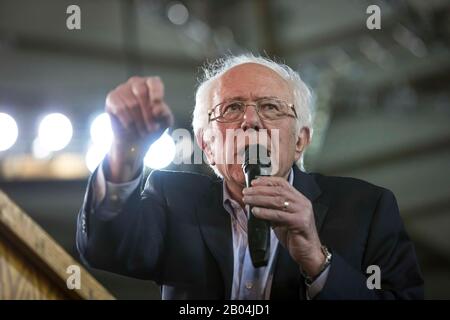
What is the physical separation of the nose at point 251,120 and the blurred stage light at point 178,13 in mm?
3366

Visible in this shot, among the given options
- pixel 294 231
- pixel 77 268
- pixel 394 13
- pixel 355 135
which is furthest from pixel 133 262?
pixel 355 135

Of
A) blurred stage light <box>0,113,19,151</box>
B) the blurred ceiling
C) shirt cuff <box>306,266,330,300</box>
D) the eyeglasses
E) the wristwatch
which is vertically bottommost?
shirt cuff <box>306,266,330,300</box>

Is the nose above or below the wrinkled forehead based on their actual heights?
below

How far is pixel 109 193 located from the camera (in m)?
1.12

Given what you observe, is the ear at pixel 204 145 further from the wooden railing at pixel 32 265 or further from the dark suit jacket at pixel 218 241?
the wooden railing at pixel 32 265

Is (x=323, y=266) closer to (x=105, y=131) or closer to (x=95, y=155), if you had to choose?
(x=105, y=131)

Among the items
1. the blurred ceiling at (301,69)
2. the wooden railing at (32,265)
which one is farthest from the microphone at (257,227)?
the blurred ceiling at (301,69)

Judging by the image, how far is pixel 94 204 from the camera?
1140 mm

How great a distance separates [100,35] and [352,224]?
15.1 feet

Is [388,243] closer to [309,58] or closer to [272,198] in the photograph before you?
[272,198]

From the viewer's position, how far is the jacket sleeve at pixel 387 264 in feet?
3.93

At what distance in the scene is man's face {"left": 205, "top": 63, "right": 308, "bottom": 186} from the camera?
1.29m

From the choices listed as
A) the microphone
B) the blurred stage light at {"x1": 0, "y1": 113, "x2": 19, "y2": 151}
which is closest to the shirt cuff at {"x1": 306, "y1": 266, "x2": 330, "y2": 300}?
the microphone

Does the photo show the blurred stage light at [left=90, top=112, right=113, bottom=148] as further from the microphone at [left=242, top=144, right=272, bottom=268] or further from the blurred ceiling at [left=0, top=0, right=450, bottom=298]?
the blurred ceiling at [left=0, top=0, right=450, bottom=298]
